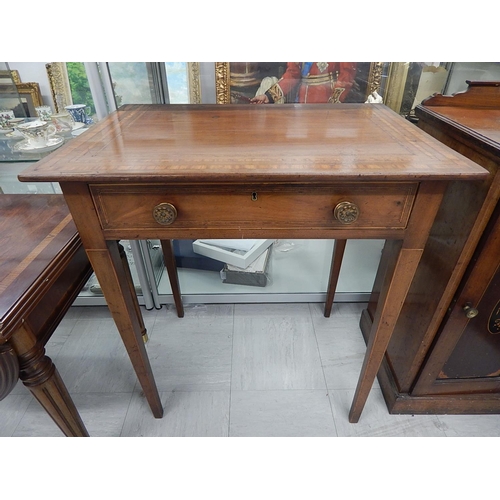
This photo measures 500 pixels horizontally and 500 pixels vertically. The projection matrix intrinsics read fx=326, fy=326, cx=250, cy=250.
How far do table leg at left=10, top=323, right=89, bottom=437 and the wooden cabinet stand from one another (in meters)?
0.74

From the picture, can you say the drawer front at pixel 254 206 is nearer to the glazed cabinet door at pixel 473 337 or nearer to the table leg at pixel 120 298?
the table leg at pixel 120 298

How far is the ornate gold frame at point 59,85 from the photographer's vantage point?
1015mm

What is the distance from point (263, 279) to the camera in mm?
1415

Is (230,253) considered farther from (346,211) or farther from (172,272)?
(346,211)

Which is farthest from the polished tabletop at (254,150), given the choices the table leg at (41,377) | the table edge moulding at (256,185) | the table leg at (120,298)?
the table leg at (41,377)

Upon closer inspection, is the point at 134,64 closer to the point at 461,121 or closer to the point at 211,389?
the point at 461,121

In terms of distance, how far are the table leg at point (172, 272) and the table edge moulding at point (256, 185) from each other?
459 millimetres

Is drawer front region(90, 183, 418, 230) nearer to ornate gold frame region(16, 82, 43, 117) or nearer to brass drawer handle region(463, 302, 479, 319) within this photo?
brass drawer handle region(463, 302, 479, 319)

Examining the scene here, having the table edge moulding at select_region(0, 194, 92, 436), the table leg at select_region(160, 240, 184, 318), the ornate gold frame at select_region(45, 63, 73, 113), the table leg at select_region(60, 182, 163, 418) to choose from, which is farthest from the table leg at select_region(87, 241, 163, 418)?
the ornate gold frame at select_region(45, 63, 73, 113)

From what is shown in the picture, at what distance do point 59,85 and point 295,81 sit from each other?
756 millimetres

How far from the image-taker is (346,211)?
0.56 m

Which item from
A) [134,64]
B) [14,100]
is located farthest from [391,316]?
[14,100]

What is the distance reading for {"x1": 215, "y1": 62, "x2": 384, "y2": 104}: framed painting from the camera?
996 mm

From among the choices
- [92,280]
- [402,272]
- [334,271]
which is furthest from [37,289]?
[334,271]
